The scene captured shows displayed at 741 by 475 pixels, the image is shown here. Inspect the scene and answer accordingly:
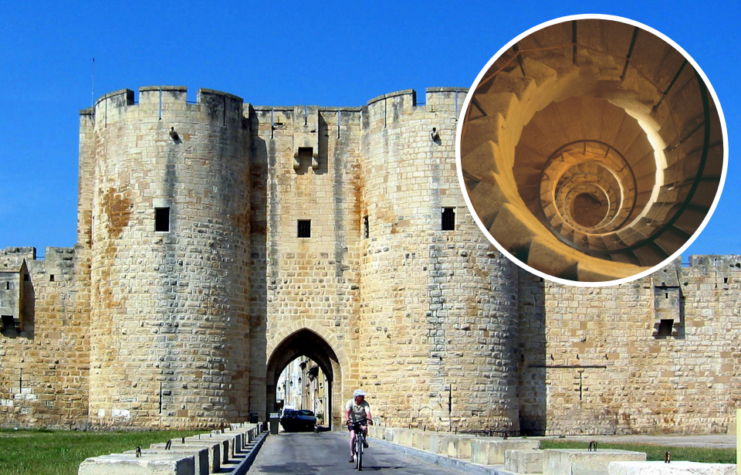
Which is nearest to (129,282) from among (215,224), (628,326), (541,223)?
(215,224)

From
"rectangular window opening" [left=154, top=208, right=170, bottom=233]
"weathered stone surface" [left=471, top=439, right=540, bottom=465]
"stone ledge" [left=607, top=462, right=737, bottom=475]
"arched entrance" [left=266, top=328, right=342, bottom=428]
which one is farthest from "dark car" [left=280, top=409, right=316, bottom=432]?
"stone ledge" [left=607, top=462, right=737, bottom=475]

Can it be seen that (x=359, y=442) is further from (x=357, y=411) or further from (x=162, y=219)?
(x=162, y=219)

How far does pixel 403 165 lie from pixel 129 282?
27.9 ft

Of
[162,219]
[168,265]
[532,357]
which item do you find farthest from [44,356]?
[532,357]

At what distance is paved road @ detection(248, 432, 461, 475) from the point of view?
14929mm

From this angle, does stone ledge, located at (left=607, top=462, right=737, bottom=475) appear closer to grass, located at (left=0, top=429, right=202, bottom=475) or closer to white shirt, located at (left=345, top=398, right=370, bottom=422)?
grass, located at (left=0, top=429, right=202, bottom=475)

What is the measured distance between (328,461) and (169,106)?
49.6 ft

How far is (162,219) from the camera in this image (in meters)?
29.0

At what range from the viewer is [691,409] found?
30.7 meters

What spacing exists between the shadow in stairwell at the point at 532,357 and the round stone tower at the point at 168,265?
8249 mm

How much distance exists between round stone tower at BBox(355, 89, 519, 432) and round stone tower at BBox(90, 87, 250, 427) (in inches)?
163

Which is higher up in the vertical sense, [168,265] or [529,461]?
[168,265]

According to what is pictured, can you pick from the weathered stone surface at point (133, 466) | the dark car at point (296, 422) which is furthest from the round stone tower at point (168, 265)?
the weathered stone surface at point (133, 466)

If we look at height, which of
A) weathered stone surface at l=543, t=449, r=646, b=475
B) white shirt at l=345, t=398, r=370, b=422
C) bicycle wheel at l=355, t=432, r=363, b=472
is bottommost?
bicycle wheel at l=355, t=432, r=363, b=472
